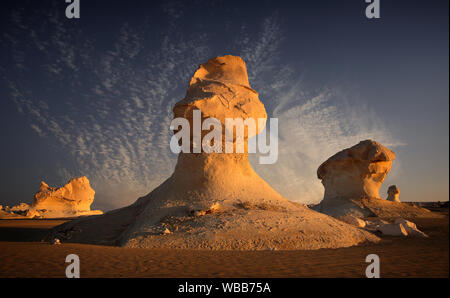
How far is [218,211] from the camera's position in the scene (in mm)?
9328

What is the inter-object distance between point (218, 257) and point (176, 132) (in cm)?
696

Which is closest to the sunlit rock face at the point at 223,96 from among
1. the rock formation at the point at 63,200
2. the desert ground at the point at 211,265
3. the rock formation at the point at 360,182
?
the desert ground at the point at 211,265

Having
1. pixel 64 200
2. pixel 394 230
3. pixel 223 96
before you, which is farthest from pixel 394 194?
pixel 64 200

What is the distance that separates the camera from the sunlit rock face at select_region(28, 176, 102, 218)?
34.0 m

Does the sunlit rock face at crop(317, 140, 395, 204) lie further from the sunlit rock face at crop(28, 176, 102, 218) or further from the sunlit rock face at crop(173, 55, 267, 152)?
the sunlit rock face at crop(28, 176, 102, 218)

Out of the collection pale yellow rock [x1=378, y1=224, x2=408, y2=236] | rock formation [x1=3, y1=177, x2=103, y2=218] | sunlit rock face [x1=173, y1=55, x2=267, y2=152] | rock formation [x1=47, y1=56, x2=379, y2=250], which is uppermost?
sunlit rock face [x1=173, y1=55, x2=267, y2=152]

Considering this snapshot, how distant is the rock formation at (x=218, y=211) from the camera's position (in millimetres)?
7789

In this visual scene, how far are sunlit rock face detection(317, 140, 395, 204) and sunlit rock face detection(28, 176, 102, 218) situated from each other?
105ft

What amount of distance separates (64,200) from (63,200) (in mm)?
118

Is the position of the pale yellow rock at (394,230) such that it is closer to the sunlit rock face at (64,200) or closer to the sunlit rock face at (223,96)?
the sunlit rock face at (223,96)

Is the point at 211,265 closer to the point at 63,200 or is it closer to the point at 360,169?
the point at 360,169

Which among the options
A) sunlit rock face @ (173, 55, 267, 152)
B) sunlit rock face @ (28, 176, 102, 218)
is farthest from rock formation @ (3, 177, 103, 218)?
sunlit rock face @ (173, 55, 267, 152)
